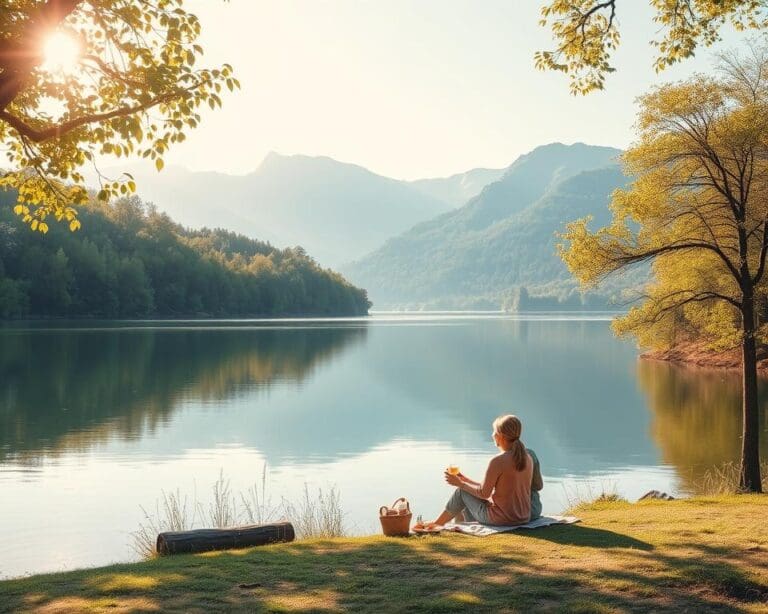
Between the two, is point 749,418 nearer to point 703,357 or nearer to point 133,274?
point 703,357

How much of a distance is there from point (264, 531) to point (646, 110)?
12219 mm

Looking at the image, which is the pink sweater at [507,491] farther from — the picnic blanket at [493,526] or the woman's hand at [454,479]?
the woman's hand at [454,479]

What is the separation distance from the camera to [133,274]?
419ft

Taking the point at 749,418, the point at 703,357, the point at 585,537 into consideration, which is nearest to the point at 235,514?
the point at 585,537

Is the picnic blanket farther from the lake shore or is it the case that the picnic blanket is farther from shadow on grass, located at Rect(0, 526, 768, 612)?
the lake shore

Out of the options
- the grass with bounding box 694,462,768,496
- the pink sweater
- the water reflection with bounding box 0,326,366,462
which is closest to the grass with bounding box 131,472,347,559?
the pink sweater

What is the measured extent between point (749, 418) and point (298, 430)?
1786 cm

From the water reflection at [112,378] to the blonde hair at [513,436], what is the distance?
55.2 ft

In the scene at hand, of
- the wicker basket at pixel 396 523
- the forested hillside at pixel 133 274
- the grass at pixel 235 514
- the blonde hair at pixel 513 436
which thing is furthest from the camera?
the forested hillside at pixel 133 274

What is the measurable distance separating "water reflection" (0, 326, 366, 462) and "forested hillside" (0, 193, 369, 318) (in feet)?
101

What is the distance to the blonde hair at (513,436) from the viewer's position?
11.0 metres

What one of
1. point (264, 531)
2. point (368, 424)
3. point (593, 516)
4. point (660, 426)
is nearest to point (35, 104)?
point (264, 531)


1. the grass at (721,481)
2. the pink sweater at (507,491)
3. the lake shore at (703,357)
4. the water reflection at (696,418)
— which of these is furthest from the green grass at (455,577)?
the lake shore at (703,357)

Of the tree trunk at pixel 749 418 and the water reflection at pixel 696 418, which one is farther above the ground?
the tree trunk at pixel 749 418
